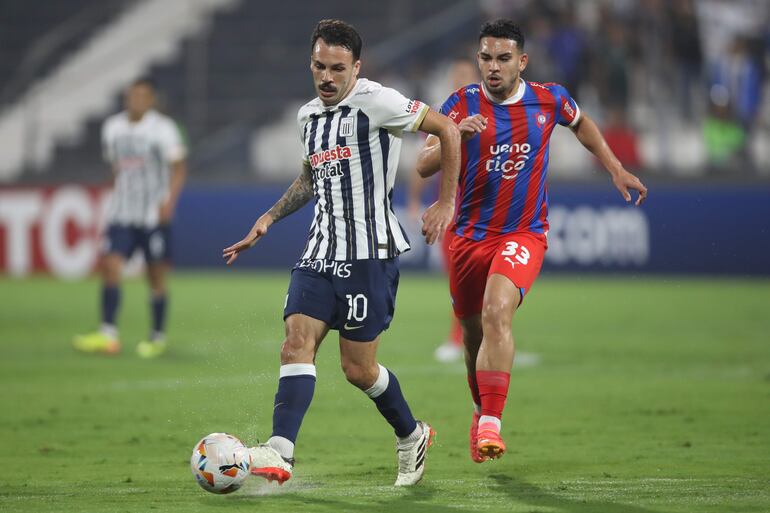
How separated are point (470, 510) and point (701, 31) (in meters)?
16.9

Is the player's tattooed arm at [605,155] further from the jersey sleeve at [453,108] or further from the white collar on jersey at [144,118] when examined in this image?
the white collar on jersey at [144,118]

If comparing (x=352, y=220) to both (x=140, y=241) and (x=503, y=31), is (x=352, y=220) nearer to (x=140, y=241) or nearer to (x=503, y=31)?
(x=503, y=31)

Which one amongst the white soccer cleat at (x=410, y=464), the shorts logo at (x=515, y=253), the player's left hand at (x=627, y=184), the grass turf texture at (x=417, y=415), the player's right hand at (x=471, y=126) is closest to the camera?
the grass turf texture at (x=417, y=415)

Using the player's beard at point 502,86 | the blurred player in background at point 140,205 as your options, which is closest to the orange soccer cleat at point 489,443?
the player's beard at point 502,86

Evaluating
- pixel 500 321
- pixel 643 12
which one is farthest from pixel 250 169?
pixel 500 321

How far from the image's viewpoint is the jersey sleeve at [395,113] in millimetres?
6137

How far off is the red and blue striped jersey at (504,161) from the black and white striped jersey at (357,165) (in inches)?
31.2

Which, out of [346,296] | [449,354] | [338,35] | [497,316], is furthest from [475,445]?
[449,354]

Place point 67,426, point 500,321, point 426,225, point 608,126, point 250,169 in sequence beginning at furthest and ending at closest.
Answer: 1. point 250,169
2. point 608,126
3. point 67,426
4. point 500,321
5. point 426,225

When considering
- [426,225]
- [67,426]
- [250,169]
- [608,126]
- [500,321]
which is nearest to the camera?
[426,225]

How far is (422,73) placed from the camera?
22.5 m

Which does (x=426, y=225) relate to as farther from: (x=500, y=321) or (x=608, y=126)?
(x=608, y=126)

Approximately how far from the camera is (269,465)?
5.63m

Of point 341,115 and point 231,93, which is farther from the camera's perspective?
point 231,93
